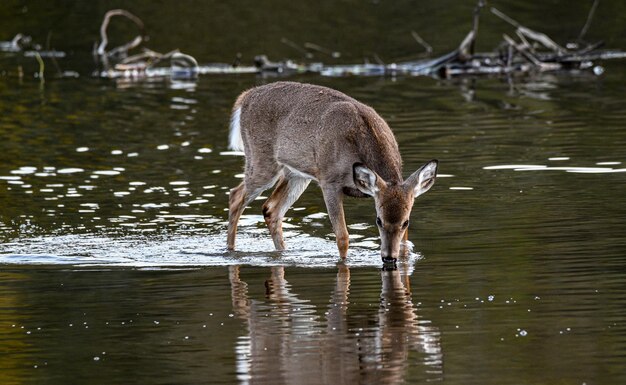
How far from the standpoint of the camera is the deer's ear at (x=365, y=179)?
12.0 meters

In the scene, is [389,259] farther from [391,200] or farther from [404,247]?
[404,247]

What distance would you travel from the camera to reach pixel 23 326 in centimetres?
1052

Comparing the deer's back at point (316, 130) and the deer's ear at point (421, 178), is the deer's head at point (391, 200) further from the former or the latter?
the deer's back at point (316, 130)

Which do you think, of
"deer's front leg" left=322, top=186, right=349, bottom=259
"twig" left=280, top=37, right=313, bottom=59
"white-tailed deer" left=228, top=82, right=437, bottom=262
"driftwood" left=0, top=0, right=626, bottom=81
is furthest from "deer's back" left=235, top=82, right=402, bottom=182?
"twig" left=280, top=37, right=313, bottom=59

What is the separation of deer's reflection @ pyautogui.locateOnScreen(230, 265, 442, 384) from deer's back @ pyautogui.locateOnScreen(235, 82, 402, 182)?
142 centimetres

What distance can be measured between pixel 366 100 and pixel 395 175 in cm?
1192

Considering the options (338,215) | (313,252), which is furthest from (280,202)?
(338,215)

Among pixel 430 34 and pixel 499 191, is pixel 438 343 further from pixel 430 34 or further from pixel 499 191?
pixel 430 34

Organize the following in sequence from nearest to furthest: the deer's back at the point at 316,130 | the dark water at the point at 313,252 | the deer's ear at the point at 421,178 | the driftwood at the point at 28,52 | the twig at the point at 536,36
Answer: the dark water at the point at 313,252 < the deer's ear at the point at 421,178 < the deer's back at the point at 316,130 < the twig at the point at 536,36 < the driftwood at the point at 28,52

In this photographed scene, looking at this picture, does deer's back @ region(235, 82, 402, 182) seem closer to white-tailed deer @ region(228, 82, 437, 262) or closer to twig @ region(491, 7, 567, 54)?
white-tailed deer @ region(228, 82, 437, 262)

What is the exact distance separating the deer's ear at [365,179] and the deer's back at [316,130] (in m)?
0.26

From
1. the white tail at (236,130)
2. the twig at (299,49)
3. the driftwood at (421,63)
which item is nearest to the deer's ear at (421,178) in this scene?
the white tail at (236,130)

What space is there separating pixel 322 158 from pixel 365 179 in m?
1.02

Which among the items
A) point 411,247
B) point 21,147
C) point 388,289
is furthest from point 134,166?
point 388,289
